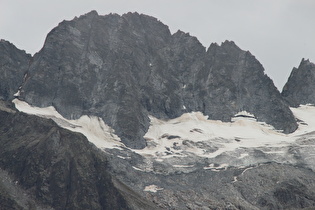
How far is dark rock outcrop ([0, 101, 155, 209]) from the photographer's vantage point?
174 metres

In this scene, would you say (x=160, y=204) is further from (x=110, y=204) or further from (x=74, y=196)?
(x=74, y=196)

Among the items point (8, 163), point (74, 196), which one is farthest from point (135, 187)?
point (8, 163)

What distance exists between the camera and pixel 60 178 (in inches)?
7224

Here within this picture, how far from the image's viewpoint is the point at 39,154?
19138 centimetres

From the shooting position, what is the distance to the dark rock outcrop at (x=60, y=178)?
17412 cm

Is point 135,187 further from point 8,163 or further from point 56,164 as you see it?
point 8,163

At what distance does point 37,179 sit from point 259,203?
8325 cm

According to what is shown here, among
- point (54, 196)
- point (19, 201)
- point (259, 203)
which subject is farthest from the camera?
point (259, 203)

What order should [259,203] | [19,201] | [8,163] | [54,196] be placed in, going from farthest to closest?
[259,203] → [8,163] → [54,196] → [19,201]

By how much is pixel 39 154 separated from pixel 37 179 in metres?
13.5

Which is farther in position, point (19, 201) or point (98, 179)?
point (98, 179)

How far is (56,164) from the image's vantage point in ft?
618

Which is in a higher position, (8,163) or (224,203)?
(8,163)

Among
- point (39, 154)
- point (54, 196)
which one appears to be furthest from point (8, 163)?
point (54, 196)
